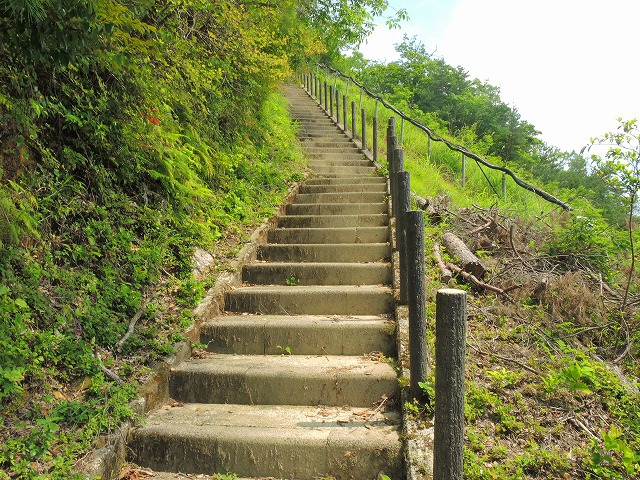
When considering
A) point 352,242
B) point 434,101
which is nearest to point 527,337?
point 352,242

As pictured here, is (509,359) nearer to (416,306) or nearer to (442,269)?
(416,306)

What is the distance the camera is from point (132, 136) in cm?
396

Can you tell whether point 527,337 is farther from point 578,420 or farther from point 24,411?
point 24,411

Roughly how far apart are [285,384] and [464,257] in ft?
8.20

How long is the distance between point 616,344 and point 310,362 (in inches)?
102

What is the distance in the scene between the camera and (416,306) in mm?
2852

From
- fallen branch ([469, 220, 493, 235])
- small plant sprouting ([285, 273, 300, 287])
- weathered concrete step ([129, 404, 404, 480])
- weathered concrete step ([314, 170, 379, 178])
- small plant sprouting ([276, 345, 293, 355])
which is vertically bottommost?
weathered concrete step ([129, 404, 404, 480])

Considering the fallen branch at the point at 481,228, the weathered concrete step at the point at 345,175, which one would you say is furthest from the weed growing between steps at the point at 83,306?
the weathered concrete step at the point at 345,175

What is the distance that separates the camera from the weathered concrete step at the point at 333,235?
5.58 meters

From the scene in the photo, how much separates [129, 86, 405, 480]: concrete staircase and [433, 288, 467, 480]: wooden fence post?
625 millimetres

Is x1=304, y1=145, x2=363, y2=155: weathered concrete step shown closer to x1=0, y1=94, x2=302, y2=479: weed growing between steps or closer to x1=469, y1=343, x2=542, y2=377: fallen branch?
x1=0, y1=94, x2=302, y2=479: weed growing between steps

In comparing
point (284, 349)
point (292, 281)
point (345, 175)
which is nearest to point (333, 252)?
point (292, 281)

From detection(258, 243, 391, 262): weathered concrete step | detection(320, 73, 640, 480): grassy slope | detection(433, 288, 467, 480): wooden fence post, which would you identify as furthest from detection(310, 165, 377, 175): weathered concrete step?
detection(433, 288, 467, 480): wooden fence post

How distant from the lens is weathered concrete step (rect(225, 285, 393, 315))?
4.12 m
